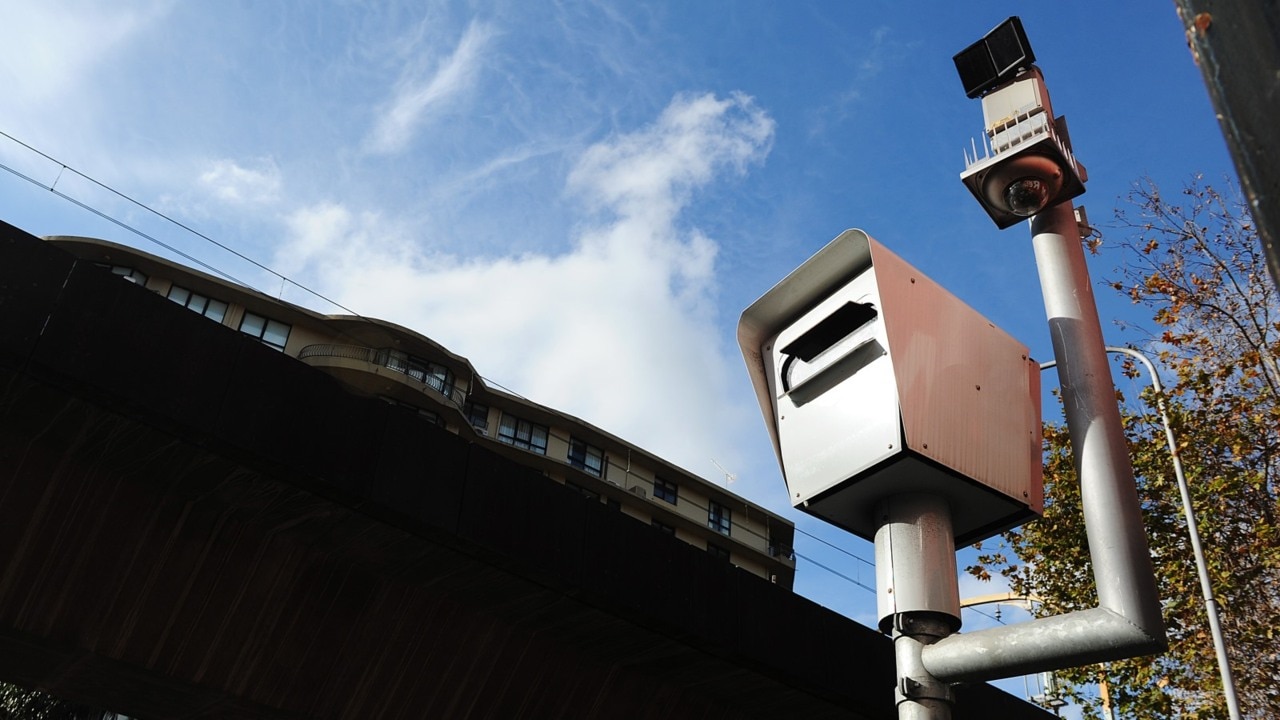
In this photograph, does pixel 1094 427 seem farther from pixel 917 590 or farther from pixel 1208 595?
pixel 1208 595

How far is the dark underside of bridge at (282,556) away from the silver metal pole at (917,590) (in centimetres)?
295

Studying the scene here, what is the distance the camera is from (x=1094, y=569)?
2271mm

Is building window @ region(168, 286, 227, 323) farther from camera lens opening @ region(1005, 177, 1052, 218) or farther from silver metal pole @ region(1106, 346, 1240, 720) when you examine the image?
camera lens opening @ region(1005, 177, 1052, 218)

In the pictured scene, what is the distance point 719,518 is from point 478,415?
1210cm

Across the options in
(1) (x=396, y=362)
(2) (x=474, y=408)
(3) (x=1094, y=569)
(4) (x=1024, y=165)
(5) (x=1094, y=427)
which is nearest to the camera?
(3) (x=1094, y=569)

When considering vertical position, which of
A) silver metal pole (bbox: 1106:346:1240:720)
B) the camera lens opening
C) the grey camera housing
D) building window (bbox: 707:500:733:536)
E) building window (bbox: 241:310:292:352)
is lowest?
the grey camera housing

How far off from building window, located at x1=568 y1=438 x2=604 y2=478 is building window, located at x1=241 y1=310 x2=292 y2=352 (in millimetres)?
12623

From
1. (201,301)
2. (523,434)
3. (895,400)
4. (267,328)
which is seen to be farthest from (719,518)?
(895,400)

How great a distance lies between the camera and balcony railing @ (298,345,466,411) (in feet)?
123

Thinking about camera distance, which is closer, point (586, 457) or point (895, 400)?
point (895, 400)

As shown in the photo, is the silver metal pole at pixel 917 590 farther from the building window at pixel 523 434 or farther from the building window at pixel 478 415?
the building window at pixel 523 434

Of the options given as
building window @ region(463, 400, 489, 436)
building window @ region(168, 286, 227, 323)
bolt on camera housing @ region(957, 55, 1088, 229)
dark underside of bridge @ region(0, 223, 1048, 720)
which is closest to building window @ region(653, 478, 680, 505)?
building window @ region(463, 400, 489, 436)

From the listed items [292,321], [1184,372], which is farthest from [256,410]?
[292,321]

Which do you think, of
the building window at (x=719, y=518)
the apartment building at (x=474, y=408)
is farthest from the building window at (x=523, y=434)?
the building window at (x=719, y=518)
